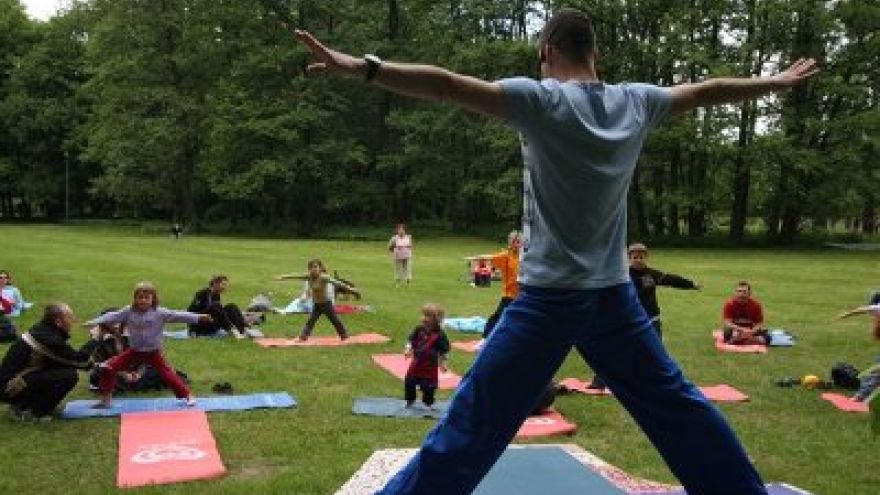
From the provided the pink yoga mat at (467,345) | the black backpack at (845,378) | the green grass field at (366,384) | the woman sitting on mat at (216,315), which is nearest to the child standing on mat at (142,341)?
the green grass field at (366,384)

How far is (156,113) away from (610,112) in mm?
51848

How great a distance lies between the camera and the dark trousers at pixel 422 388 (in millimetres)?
9148

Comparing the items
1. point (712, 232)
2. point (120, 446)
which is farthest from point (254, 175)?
point (120, 446)

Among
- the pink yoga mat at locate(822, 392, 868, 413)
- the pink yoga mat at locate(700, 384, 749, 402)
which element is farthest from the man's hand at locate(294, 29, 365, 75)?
the pink yoga mat at locate(822, 392, 868, 413)

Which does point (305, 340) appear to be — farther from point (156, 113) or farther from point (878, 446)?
point (156, 113)

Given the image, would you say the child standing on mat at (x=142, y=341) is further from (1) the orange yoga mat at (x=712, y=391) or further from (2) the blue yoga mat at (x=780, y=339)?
(2) the blue yoga mat at (x=780, y=339)

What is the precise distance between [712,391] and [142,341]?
606 cm

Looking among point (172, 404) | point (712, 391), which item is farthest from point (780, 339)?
point (172, 404)

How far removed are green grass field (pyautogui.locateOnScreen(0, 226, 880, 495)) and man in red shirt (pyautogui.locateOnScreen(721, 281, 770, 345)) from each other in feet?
1.27

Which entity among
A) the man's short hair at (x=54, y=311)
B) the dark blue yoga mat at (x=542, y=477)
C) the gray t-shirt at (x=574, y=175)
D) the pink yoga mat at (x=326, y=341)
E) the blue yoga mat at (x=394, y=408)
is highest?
the gray t-shirt at (x=574, y=175)

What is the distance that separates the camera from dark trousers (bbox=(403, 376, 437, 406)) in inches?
360

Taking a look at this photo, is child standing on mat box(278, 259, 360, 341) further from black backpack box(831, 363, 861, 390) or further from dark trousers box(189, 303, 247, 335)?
black backpack box(831, 363, 861, 390)

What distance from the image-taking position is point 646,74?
4419 cm

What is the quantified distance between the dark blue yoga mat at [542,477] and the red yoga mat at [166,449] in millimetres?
2198
